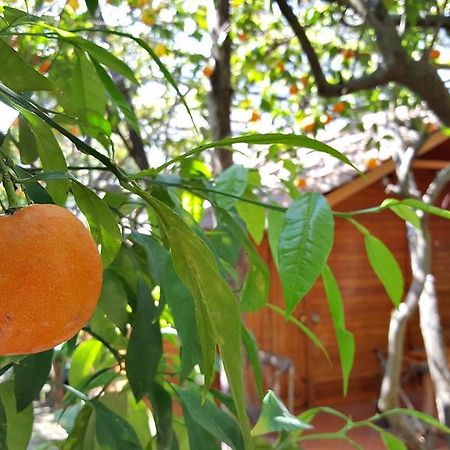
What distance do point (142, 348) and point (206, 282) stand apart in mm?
321

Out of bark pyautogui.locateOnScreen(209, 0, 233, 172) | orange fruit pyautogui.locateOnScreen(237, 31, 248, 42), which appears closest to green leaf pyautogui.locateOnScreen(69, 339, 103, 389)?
bark pyautogui.locateOnScreen(209, 0, 233, 172)

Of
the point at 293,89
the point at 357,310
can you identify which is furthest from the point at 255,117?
the point at 357,310

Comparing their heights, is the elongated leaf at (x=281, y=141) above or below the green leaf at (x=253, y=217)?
above

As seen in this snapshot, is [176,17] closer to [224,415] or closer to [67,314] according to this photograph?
[224,415]

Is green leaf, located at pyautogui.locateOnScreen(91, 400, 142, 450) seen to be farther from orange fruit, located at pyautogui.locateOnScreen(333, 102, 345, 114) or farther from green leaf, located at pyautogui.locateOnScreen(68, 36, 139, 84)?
orange fruit, located at pyautogui.locateOnScreen(333, 102, 345, 114)

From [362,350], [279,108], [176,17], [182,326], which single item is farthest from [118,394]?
[362,350]

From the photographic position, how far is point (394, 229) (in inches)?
259

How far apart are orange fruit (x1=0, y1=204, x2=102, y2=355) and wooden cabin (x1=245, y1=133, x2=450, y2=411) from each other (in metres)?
5.38

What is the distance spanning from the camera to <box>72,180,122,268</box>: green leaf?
0.46 meters

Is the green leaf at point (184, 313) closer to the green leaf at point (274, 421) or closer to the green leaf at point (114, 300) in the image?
the green leaf at point (114, 300)

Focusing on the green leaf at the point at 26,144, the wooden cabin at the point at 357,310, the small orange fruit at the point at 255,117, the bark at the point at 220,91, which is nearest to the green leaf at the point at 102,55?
the green leaf at the point at 26,144

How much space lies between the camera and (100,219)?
506 mm

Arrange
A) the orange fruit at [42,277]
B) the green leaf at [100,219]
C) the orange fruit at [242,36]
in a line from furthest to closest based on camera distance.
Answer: the orange fruit at [242,36] < the green leaf at [100,219] < the orange fruit at [42,277]

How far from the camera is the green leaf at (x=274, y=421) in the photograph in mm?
901
